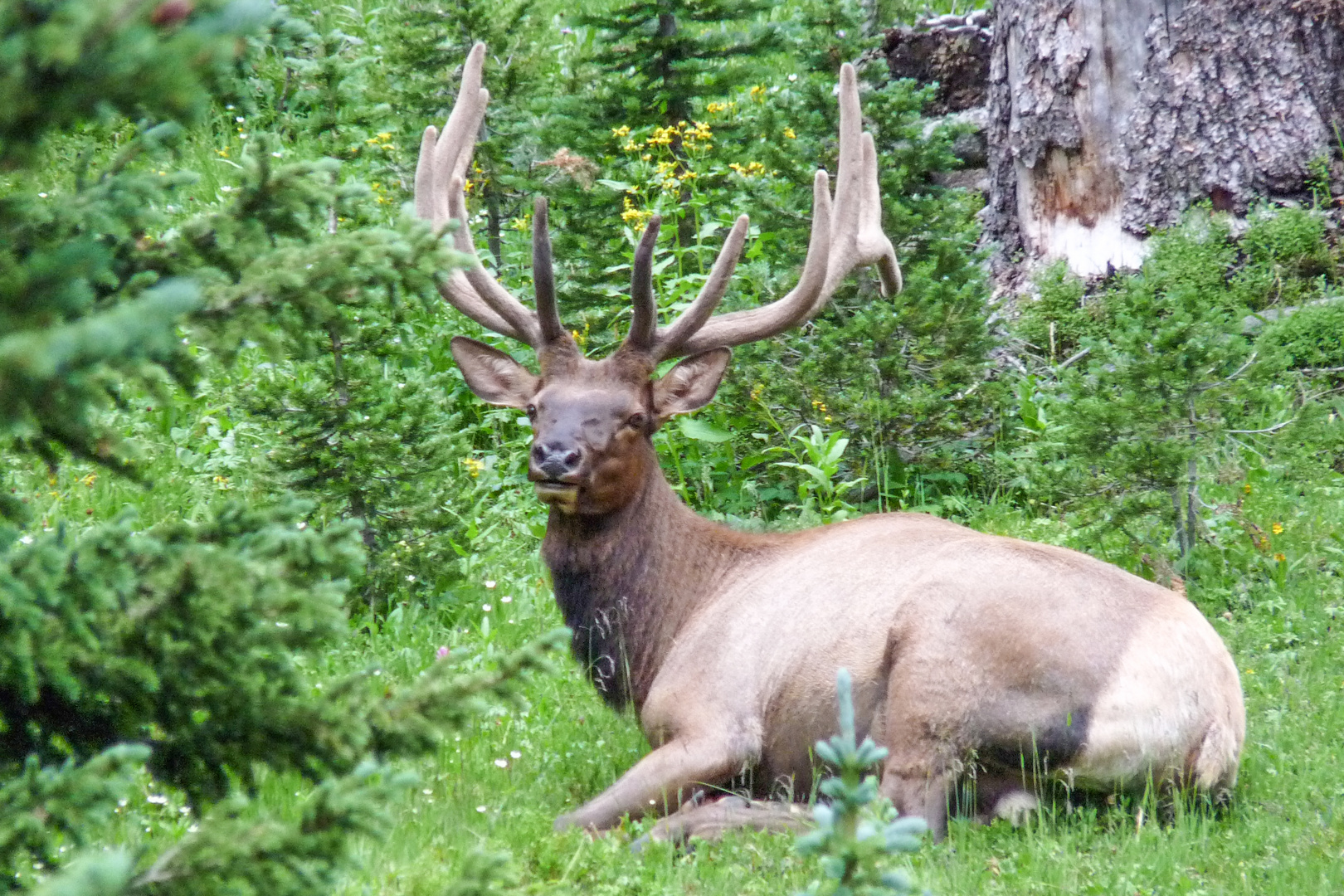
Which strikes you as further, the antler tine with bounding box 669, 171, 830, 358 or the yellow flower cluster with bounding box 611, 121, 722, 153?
the yellow flower cluster with bounding box 611, 121, 722, 153

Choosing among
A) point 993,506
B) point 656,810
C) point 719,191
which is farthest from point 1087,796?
point 719,191

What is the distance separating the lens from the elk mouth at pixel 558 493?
18.6 feet

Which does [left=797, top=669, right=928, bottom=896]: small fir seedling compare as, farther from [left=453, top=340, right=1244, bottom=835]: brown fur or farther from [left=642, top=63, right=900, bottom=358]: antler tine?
[left=642, top=63, right=900, bottom=358]: antler tine

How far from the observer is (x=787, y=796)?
17.5ft

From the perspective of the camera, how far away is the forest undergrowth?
2.84 m

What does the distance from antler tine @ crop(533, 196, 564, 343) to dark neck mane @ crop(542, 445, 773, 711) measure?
2.34 feet

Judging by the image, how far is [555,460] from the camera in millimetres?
5602

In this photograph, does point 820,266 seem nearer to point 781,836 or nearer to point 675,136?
point 781,836

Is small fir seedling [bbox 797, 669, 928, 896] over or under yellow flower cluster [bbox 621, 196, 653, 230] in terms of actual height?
under

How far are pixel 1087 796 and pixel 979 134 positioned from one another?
612 cm

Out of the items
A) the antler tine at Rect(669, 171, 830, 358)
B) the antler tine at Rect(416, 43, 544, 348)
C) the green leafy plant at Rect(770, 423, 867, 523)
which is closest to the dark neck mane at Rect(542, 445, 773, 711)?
the antler tine at Rect(669, 171, 830, 358)

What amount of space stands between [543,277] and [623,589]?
1.28 metres

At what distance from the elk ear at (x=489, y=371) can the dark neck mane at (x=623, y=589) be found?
0.74 metres

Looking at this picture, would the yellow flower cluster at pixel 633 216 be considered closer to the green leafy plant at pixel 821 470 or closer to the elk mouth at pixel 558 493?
the green leafy plant at pixel 821 470
